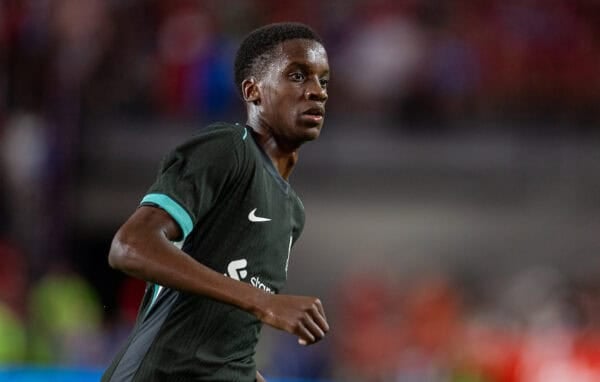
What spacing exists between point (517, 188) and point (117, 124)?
3740 mm

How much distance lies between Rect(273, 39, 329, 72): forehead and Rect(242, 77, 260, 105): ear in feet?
0.41

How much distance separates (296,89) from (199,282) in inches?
37.7

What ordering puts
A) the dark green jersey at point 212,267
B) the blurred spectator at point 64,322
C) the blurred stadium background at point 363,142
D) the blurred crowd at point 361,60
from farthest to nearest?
the blurred crowd at point 361,60, the blurred stadium background at point 363,142, the blurred spectator at point 64,322, the dark green jersey at point 212,267

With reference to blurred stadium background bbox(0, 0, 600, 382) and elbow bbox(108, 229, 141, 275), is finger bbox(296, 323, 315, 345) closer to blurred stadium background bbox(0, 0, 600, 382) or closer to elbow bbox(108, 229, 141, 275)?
elbow bbox(108, 229, 141, 275)

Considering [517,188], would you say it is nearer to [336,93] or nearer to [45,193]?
[336,93]

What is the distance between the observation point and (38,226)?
1089 cm

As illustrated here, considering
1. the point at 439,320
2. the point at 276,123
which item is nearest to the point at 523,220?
the point at 439,320

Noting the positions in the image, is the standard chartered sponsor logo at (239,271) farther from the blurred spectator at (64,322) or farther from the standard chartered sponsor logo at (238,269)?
the blurred spectator at (64,322)

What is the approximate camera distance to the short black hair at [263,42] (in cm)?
445

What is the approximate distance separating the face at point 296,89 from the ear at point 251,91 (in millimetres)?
52

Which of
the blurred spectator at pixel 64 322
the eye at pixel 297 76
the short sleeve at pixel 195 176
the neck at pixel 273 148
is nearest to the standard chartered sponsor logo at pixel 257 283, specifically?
the short sleeve at pixel 195 176

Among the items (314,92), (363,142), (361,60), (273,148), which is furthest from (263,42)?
(363,142)

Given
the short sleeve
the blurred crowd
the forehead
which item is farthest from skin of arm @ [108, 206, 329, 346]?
the blurred crowd

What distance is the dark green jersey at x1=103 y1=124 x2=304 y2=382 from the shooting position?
4035 mm
